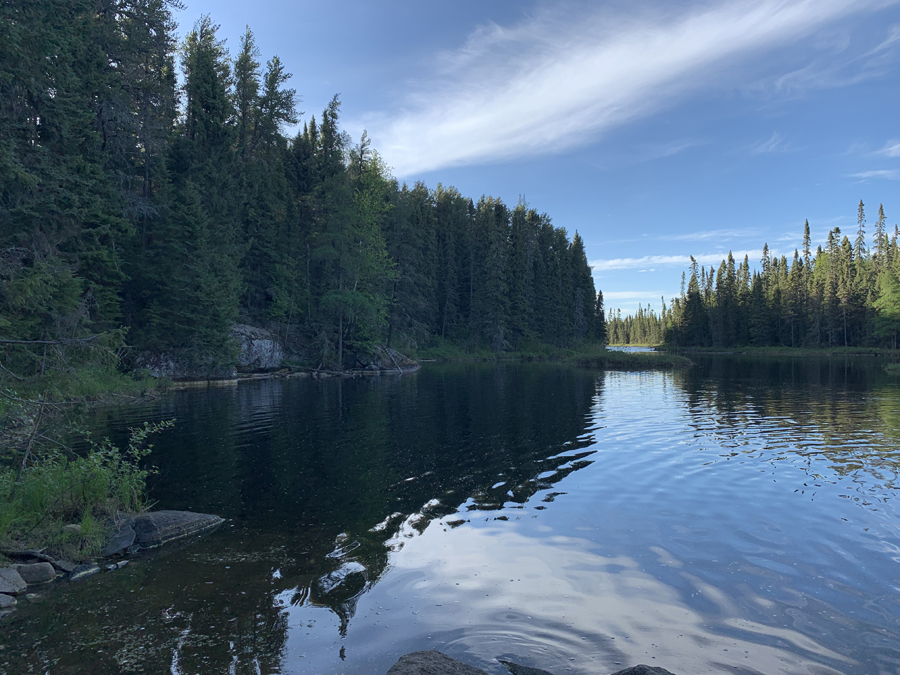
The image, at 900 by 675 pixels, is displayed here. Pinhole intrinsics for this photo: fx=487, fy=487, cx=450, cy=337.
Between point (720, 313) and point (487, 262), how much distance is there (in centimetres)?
6375

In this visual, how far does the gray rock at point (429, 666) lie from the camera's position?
4.29m

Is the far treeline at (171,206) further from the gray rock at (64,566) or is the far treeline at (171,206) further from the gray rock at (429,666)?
the gray rock at (429,666)

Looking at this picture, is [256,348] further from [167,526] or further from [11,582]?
[11,582]

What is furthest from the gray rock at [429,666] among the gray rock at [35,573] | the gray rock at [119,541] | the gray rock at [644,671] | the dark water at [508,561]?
the gray rock at [119,541]

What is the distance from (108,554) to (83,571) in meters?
0.72

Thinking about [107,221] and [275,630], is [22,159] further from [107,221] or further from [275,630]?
[275,630]

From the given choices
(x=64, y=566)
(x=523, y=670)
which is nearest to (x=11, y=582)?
(x=64, y=566)

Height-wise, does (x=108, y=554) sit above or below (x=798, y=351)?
below

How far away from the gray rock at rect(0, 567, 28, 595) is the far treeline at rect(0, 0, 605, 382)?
12.5ft

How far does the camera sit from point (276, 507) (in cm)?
1087

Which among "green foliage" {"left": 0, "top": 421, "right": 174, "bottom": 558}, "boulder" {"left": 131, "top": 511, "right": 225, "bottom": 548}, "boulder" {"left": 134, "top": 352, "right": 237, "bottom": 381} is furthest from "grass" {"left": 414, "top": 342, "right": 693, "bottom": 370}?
"green foliage" {"left": 0, "top": 421, "right": 174, "bottom": 558}

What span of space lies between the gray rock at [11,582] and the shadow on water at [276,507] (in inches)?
15.9

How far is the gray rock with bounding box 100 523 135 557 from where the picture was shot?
8.47 meters

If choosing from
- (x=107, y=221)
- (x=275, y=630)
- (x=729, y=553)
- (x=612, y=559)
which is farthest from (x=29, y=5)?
(x=729, y=553)
